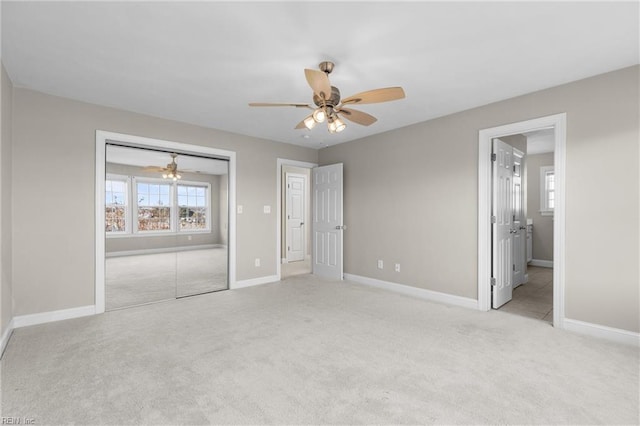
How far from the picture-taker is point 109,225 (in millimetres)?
3775

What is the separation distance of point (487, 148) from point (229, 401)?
369 cm

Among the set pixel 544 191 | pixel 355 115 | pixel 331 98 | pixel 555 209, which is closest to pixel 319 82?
pixel 331 98

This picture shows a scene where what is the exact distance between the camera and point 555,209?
3.15 m

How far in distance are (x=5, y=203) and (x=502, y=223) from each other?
538 cm

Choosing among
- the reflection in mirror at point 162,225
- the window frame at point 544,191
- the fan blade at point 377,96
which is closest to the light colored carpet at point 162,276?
the reflection in mirror at point 162,225

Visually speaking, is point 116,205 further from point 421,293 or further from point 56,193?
point 421,293

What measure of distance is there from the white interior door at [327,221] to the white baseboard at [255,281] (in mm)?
948

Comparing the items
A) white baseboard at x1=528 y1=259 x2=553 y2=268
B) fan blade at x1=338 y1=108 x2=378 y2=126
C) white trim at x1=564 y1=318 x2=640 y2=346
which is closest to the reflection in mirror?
fan blade at x1=338 y1=108 x2=378 y2=126

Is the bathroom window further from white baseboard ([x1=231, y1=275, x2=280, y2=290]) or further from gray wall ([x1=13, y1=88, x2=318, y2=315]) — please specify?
gray wall ([x1=13, y1=88, x2=318, y2=315])

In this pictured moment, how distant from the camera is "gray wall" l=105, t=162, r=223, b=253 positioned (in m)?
3.88

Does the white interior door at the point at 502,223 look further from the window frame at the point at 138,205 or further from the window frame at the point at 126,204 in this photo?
the window frame at the point at 126,204

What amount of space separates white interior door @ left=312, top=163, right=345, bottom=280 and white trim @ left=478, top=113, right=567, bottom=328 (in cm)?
230

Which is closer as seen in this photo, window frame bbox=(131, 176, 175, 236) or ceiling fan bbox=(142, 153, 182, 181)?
window frame bbox=(131, 176, 175, 236)

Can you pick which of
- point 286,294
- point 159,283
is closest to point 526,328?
point 286,294
